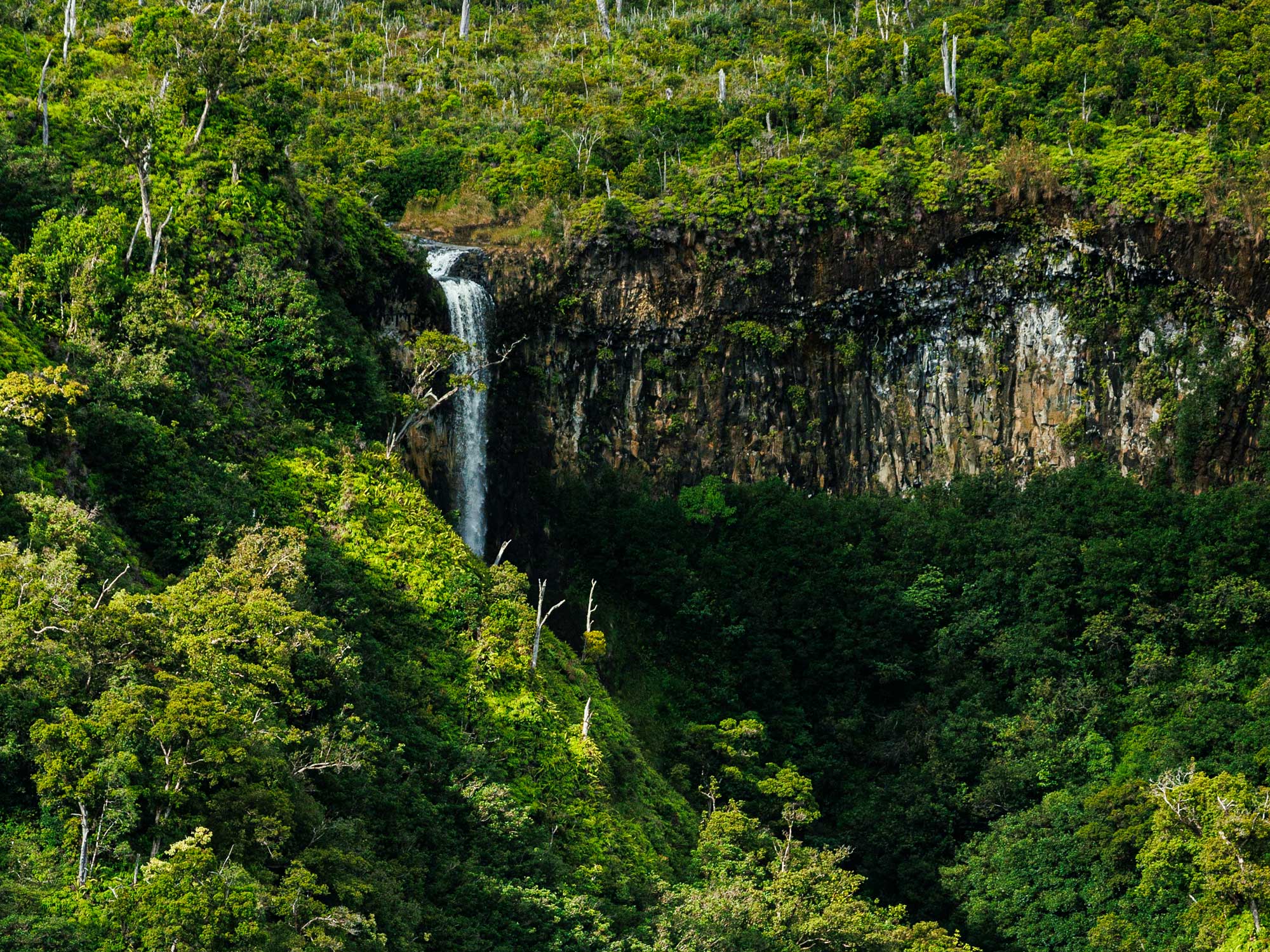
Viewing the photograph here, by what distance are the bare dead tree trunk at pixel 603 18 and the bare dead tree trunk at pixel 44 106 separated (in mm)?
41811

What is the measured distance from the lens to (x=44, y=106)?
45.6 metres

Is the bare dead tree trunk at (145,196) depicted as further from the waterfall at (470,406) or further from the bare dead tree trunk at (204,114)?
the waterfall at (470,406)

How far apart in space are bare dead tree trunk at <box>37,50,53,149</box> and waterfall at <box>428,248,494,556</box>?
49.2 ft

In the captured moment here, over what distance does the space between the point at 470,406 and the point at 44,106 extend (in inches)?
702

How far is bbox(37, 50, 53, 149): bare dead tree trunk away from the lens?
45.2 m

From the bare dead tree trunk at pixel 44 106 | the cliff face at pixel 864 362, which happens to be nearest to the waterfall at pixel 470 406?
the cliff face at pixel 864 362

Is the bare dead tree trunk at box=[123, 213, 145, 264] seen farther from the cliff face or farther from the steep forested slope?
the cliff face

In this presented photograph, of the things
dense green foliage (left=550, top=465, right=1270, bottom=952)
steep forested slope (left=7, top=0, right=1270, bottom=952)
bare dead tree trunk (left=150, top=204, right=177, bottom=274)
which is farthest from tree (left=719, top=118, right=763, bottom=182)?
bare dead tree trunk (left=150, top=204, right=177, bottom=274)

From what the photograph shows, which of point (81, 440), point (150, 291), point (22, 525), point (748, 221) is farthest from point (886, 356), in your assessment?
point (22, 525)

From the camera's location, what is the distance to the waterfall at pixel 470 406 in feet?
179

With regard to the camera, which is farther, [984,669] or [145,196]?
[984,669]

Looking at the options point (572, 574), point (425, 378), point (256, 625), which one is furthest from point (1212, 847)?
point (256, 625)

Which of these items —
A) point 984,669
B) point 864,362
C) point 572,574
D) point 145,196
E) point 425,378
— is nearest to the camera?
point 145,196

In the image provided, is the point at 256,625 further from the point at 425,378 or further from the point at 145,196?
the point at 425,378
